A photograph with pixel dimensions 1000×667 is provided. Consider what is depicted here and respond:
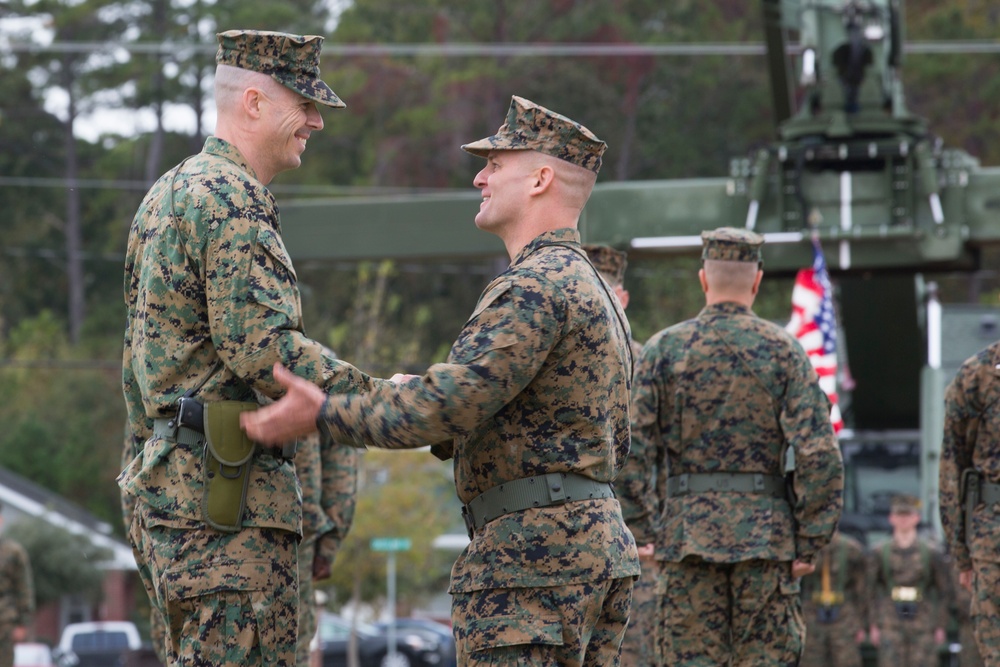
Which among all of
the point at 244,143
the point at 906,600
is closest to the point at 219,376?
the point at 244,143

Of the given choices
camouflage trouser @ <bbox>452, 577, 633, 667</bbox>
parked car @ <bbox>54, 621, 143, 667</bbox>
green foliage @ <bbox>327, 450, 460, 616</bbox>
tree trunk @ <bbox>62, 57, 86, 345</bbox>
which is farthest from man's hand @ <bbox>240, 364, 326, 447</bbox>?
tree trunk @ <bbox>62, 57, 86, 345</bbox>

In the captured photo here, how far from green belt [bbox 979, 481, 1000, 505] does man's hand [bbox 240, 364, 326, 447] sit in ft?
12.5

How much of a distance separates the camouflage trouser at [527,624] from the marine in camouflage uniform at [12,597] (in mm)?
9006

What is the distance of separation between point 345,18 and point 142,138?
661cm

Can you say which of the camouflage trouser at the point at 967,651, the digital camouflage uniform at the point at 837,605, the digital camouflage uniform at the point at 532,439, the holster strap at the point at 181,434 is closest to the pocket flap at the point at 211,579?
the holster strap at the point at 181,434

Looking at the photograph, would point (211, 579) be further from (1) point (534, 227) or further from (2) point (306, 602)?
(2) point (306, 602)

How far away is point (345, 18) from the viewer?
39.0 meters

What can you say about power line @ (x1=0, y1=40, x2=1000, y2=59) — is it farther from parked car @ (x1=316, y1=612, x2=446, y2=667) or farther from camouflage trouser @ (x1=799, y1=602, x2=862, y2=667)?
camouflage trouser @ (x1=799, y1=602, x2=862, y2=667)

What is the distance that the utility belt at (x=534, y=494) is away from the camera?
15.1ft

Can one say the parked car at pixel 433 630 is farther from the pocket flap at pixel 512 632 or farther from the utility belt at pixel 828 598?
the pocket flap at pixel 512 632

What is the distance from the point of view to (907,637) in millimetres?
14352

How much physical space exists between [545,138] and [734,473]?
2.69 m

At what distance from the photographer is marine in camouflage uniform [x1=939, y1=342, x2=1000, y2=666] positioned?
7.12m

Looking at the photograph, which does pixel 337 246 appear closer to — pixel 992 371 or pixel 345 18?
pixel 992 371
